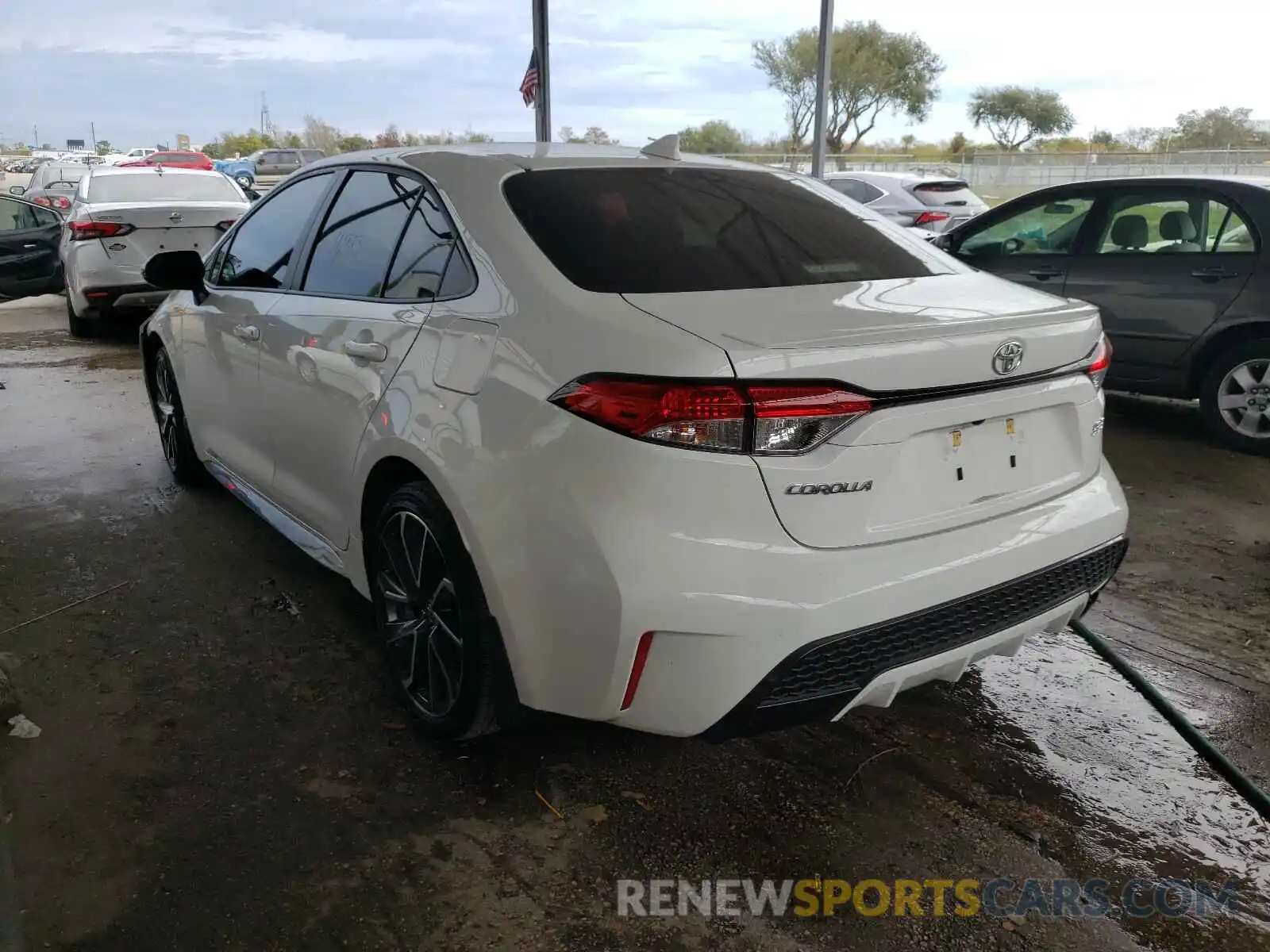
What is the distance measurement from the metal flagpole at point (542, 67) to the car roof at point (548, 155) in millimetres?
8583

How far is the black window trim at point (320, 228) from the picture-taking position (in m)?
2.67

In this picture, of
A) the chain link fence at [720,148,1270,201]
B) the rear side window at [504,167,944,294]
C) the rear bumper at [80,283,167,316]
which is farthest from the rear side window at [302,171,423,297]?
the chain link fence at [720,148,1270,201]

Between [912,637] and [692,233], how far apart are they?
3.81ft

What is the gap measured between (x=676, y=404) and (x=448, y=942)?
3.95 ft

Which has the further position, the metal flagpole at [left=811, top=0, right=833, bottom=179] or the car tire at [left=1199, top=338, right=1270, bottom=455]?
the metal flagpole at [left=811, top=0, right=833, bottom=179]

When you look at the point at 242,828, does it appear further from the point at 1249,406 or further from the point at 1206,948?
the point at 1249,406

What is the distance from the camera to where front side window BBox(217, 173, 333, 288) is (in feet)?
11.8

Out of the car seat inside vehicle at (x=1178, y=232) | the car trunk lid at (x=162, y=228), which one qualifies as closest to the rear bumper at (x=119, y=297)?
the car trunk lid at (x=162, y=228)

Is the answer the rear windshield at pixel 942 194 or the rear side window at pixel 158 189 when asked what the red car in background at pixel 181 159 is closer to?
the rear side window at pixel 158 189

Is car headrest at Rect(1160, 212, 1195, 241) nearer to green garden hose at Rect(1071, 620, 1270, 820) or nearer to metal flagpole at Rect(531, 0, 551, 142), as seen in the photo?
green garden hose at Rect(1071, 620, 1270, 820)

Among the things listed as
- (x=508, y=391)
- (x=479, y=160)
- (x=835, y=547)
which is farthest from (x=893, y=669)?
(x=479, y=160)

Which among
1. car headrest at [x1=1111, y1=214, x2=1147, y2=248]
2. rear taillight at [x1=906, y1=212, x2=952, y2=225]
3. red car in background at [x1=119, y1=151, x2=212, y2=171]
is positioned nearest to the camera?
car headrest at [x1=1111, y1=214, x2=1147, y2=248]

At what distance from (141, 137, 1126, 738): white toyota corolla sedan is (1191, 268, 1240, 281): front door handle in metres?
3.61

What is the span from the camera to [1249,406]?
5781 mm
